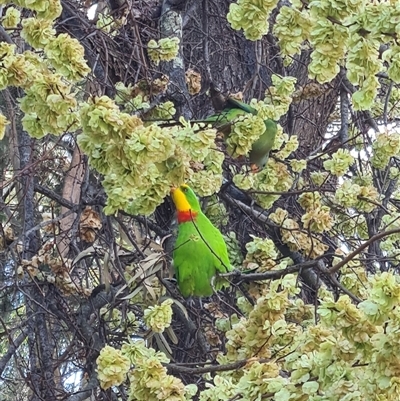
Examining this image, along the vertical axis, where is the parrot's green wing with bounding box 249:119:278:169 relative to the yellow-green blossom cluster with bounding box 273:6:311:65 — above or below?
above

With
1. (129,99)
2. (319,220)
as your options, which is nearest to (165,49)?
(129,99)

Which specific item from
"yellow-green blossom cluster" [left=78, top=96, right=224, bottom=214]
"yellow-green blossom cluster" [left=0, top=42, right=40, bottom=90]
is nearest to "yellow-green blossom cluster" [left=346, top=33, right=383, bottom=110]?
"yellow-green blossom cluster" [left=78, top=96, right=224, bottom=214]

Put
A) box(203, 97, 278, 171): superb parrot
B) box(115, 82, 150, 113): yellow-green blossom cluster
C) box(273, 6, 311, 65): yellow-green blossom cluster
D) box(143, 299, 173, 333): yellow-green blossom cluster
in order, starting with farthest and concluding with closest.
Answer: box(115, 82, 150, 113): yellow-green blossom cluster, box(203, 97, 278, 171): superb parrot, box(143, 299, 173, 333): yellow-green blossom cluster, box(273, 6, 311, 65): yellow-green blossom cluster

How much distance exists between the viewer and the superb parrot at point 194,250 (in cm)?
285

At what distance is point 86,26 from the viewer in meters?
2.64

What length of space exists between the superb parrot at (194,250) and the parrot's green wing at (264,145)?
0.29 m

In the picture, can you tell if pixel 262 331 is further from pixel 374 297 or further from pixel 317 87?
pixel 317 87

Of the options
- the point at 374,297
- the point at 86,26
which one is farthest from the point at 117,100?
the point at 374,297

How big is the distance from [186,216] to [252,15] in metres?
1.18

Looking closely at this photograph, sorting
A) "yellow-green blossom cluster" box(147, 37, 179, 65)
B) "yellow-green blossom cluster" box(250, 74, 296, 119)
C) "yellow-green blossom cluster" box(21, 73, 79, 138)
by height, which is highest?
"yellow-green blossom cluster" box(147, 37, 179, 65)

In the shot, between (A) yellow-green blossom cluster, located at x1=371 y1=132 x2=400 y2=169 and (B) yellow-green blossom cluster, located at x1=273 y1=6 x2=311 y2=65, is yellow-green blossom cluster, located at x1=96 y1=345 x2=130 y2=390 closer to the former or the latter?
(B) yellow-green blossom cluster, located at x1=273 y1=6 x2=311 y2=65

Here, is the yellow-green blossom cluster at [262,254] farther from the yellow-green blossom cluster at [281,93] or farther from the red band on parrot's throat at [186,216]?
the yellow-green blossom cluster at [281,93]

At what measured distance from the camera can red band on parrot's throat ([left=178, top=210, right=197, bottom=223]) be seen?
2856 mm

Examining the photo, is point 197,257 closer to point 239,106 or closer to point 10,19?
point 239,106
